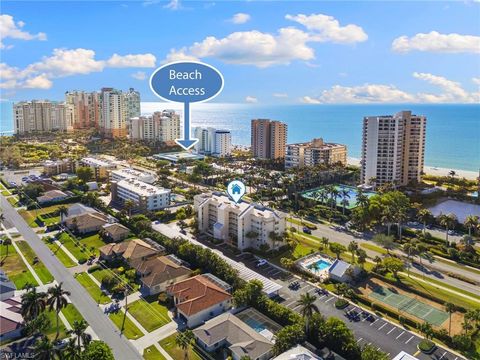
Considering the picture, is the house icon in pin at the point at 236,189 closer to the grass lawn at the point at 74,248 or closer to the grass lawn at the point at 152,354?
the grass lawn at the point at 74,248

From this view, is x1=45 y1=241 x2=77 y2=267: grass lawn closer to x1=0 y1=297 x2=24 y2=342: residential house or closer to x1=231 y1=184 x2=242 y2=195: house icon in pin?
x1=0 y1=297 x2=24 y2=342: residential house

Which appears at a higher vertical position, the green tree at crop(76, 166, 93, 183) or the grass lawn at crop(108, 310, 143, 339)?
the green tree at crop(76, 166, 93, 183)

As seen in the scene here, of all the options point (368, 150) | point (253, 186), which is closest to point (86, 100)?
point (253, 186)

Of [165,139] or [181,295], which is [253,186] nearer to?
[181,295]

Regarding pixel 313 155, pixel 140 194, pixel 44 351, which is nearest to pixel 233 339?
pixel 44 351

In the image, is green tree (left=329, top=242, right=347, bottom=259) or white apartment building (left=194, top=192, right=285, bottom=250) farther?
white apartment building (left=194, top=192, right=285, bottom=250)

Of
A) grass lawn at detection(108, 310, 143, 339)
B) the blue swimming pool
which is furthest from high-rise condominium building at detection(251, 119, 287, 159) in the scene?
grass lawn at detection(108, 310, 143, 339)
